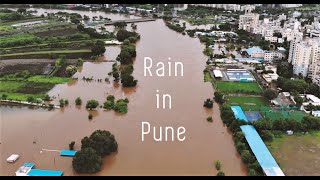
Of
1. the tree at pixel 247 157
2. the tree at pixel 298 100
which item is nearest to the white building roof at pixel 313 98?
the tree at pixel 298 100

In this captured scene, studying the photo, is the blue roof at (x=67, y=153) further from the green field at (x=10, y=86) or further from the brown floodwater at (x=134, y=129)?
the green field at (x=10, y=86)

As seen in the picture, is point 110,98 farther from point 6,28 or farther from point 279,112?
point 6,28

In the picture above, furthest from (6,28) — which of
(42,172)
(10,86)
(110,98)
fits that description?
(42,172)

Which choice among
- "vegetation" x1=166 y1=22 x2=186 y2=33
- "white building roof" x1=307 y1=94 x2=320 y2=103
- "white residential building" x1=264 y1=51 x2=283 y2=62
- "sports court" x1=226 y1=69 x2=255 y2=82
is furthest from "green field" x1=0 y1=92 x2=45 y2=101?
"vegetation" x1=166 y1=22 x2=186 y2=33

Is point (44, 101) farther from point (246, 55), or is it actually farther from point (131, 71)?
point (246, 55)

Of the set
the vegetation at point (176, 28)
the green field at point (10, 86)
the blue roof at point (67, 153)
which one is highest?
the vegetation at point (176, 28)

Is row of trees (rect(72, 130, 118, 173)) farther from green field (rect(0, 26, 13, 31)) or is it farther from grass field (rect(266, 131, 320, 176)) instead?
green field (rect(0, 26, 13, 31))
